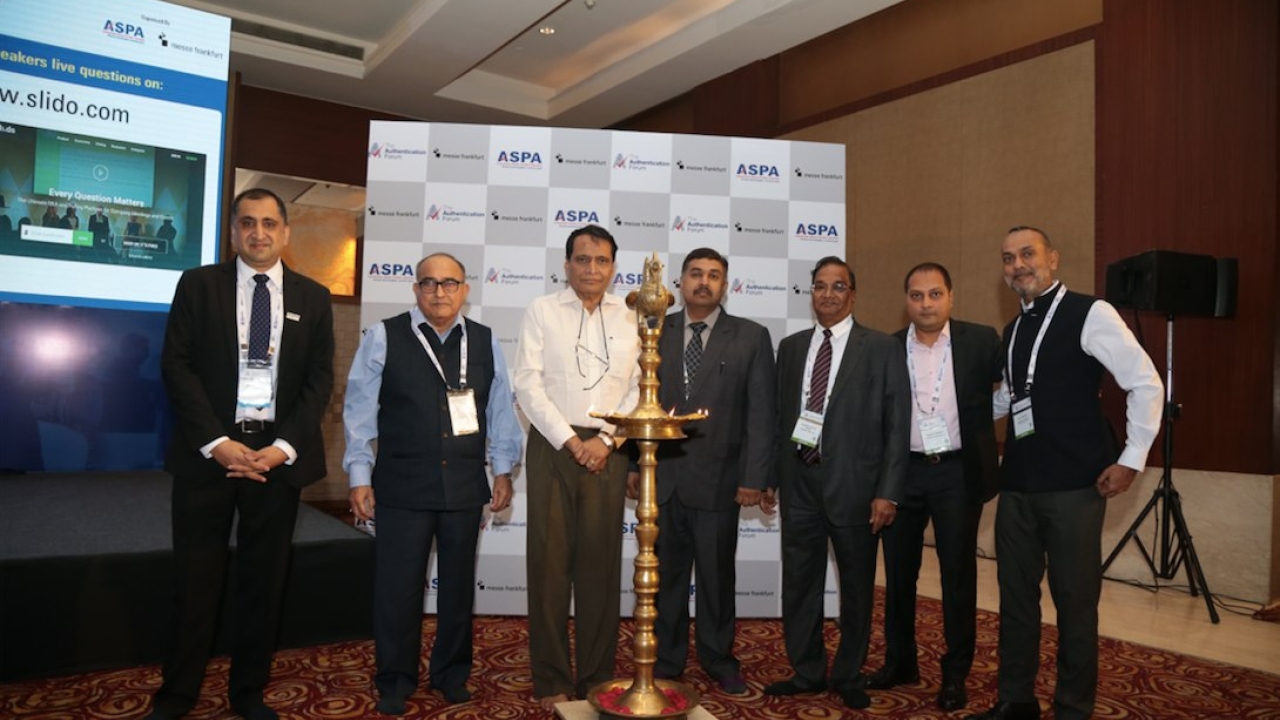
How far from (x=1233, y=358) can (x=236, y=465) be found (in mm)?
4970

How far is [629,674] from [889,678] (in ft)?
3.17

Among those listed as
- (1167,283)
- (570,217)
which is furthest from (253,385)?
(1167,283)

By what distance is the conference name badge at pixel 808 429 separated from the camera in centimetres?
298

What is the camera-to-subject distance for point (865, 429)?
296 cm

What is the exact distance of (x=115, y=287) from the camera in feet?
12.5

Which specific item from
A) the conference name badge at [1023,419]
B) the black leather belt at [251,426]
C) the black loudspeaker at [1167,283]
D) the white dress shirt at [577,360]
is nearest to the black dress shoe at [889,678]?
the conference name badge at [1023,419]

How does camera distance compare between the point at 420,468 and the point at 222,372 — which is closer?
the point at 222,372

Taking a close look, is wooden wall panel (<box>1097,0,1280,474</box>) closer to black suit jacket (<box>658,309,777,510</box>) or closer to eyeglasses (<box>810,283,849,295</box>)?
eyeglasses (<box>810,283,849,295</box>)

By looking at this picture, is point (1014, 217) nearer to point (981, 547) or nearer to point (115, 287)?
point (981, 547)

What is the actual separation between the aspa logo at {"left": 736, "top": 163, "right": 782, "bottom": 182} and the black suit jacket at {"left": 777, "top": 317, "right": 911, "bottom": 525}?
1.45 m

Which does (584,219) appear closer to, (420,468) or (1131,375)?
(420,468)

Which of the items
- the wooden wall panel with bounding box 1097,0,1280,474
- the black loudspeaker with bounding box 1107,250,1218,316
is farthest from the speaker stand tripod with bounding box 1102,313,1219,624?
the wooden wall panel with bounding box 1097,0,1280,474

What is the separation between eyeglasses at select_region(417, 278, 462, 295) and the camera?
2.85m

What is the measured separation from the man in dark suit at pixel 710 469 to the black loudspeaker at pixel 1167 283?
2.49 metres
